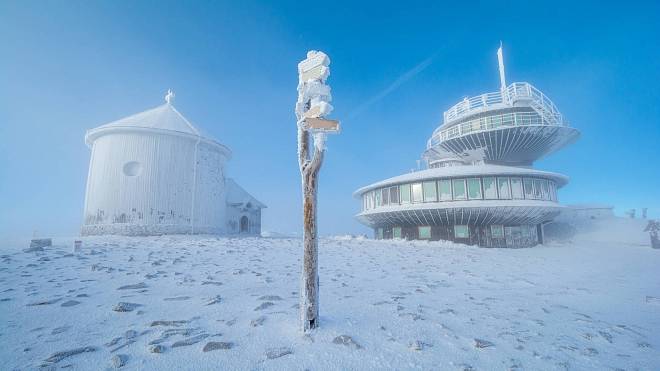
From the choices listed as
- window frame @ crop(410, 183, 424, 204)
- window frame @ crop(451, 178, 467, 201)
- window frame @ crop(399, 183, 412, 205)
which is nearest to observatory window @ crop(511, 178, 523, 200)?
window frame @ crop(451, 178, 467, 201)

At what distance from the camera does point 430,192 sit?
21.8 metres

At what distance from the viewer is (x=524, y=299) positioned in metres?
7.45

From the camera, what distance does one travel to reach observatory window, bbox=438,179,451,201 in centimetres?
2125

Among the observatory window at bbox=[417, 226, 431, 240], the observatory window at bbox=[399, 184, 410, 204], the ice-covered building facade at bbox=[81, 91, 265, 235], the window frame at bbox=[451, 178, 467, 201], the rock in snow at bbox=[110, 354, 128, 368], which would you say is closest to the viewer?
the rock in snow at bbox=[110, 354, 128, 368]

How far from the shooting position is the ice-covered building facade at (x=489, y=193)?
20.6 meters

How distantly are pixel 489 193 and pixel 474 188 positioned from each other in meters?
1.02

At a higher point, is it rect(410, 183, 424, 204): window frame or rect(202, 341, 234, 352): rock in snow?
rect(410, 183, 424, 204): window frame

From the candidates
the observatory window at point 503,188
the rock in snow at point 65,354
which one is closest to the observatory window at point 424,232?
the observatory window at point 503,188

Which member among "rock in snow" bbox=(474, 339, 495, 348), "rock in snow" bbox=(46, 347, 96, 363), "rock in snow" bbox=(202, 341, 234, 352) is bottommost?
"rock in snow" bbox=(474, 339, 495, 348)

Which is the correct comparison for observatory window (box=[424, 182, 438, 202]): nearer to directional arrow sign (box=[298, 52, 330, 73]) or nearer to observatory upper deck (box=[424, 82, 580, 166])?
observatory upper deck (box=[424, 82, 580, 166])

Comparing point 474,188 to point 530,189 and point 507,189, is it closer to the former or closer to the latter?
point 507,189

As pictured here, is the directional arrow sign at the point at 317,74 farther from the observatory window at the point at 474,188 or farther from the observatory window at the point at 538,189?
the observatory window at the point at 538,189

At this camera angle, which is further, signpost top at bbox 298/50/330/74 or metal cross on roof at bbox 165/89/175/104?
metal cross on roof at bbox 165/89/175/104

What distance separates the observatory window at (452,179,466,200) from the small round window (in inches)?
875
